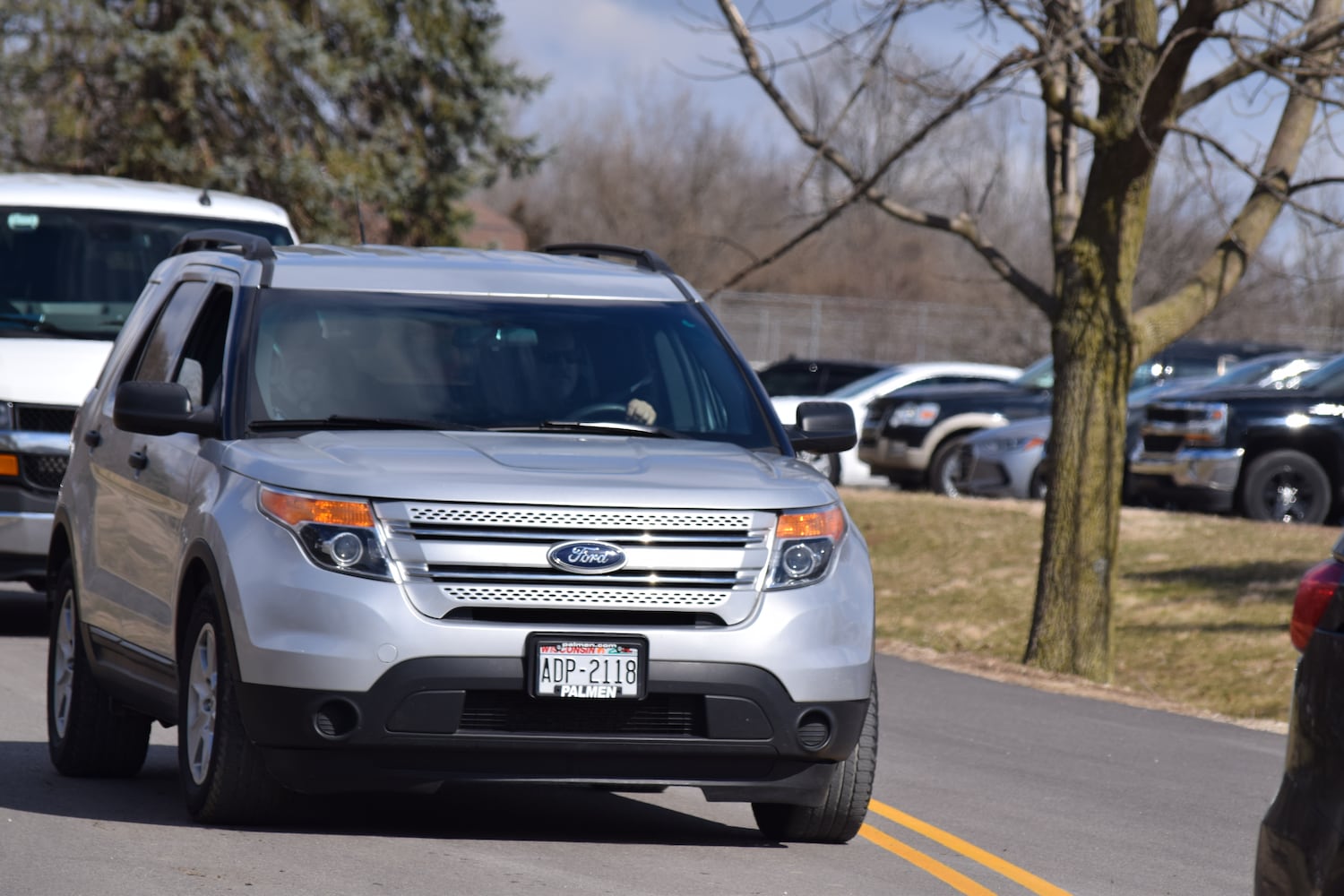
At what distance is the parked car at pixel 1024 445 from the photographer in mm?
22719

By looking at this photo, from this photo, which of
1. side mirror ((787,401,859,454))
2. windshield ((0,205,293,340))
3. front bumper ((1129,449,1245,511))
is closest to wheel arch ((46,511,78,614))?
side mirror ((787,401,859,454))

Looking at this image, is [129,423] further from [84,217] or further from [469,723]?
[84,217]

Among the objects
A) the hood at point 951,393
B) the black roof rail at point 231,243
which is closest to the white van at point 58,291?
the black roof rail at point 231,243

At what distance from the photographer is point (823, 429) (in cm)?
750

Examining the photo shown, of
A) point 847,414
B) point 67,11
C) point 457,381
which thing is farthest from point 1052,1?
point 67,11

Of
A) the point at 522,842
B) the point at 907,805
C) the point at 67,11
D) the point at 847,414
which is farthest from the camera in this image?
the point at 67,11

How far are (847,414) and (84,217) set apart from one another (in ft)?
24.8

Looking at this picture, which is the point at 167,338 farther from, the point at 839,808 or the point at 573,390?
the point at 839,808

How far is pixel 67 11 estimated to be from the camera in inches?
1312

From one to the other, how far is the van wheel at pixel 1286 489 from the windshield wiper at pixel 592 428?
1358 cm

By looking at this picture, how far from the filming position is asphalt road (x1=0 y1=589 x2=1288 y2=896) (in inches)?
246

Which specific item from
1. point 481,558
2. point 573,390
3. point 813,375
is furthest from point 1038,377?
point 481,558

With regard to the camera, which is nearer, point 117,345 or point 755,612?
point 755,612

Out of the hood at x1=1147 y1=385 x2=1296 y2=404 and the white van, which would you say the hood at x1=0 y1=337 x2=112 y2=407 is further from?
the hood at x1=1147 y1=385 x2=1296 y2=404
